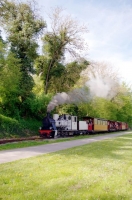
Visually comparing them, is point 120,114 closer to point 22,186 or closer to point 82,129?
point 82,129

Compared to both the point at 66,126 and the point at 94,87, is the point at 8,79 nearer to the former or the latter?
the point at 66,126

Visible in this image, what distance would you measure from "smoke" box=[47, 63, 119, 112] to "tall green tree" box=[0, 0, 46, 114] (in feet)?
15.9

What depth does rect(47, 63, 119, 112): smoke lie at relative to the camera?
3472cm

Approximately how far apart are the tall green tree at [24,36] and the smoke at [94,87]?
4854 millimetres

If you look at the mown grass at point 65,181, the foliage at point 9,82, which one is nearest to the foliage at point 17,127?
the foliage at point 9,82

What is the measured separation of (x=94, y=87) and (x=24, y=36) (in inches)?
660

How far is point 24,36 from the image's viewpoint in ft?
101

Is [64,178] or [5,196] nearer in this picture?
[5,196]

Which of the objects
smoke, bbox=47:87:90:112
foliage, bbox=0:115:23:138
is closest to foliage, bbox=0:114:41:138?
foliage, bbox=0:115:23:138

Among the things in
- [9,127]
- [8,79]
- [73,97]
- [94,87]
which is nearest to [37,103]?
[9,127]

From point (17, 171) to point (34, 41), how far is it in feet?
87.4

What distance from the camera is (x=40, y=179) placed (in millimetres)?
6723

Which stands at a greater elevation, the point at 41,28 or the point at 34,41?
the point at 41,28

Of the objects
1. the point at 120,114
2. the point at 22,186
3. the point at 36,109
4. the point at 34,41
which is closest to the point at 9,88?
the point at 36,109
